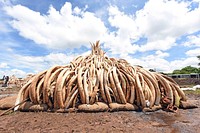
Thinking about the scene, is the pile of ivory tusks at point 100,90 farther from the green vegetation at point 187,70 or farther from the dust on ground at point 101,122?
the green vegetation at point 187,70

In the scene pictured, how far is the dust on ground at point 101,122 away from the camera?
357 cm

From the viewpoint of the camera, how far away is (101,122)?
4.03 m

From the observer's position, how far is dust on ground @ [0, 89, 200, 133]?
3.57m

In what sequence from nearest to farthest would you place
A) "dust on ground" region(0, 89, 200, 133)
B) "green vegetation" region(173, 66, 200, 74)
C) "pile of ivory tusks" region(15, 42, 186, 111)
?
"dust on ground" region(0, 89, 200, 133) < "pile of ivory tusks" region(15, 42, 186, 111) < "green vegetation" region(173, 66, 200, 74)

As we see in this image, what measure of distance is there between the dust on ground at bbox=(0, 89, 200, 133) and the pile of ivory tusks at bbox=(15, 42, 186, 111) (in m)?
0.34

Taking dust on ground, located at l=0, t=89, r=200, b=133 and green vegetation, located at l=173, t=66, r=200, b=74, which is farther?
green vegetation, located at l=173, t=66, r=200, b=74

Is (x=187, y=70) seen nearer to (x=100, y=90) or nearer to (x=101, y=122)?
(x=100, y=90)

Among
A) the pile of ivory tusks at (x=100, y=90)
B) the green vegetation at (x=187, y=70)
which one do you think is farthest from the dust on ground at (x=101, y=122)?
the green vegetation at (x=187, y=70)

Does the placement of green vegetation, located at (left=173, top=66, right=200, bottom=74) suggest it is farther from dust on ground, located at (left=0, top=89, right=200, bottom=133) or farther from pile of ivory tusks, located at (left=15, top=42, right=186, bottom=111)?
dust on ground, located at (left=0, top=89, right=200, bottom=133)

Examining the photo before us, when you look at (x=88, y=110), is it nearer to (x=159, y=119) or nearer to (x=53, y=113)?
(x=53, y=113)

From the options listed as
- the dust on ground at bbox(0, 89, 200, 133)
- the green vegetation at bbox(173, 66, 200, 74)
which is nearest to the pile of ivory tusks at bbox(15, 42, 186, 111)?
the dust on ground at bbox(0, 89, 200, 133)

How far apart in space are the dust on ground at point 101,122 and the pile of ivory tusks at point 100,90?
1.10 feet

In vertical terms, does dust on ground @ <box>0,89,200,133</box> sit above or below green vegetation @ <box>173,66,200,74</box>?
below

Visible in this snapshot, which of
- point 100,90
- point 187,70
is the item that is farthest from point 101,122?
point 187,70
